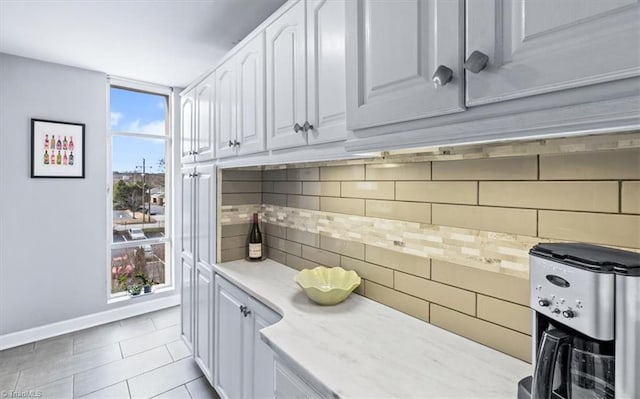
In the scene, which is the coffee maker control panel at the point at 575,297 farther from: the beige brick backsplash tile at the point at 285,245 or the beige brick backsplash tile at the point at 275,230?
the beige brick backsplash tile at the point at 275,230

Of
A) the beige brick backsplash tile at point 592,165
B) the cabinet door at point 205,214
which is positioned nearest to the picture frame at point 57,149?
the cabinet door at point 205,214

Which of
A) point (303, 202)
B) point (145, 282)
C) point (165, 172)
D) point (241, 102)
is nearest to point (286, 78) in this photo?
point (241, 102)

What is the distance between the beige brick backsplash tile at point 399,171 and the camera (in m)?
1.22

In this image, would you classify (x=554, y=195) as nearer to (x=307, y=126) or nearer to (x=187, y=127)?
(x=307, y=126)

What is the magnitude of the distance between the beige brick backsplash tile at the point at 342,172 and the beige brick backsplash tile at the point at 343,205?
0.37 feet

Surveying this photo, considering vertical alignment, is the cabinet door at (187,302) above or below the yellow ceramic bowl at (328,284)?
below

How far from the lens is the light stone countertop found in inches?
32.4

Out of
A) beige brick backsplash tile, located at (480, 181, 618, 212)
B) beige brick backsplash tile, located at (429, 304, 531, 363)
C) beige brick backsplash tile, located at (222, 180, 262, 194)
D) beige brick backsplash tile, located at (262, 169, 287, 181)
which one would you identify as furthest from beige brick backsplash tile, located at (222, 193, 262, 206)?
beige brick backsplash tile, located at (480, 181, 618, 212)

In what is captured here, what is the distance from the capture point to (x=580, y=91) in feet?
1.70

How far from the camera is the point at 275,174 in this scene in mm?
2195

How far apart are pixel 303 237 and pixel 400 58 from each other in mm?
1310

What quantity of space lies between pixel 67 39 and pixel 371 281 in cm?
293

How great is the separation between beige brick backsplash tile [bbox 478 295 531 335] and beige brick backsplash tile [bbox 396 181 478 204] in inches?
13.1

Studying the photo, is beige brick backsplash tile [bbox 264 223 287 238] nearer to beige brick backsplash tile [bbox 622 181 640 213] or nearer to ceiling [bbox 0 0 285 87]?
ceiling [bbox 0 0 285 87]
